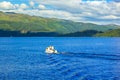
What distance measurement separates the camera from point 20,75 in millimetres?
56812

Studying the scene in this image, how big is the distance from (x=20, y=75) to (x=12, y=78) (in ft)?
11.8

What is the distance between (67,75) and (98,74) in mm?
5779

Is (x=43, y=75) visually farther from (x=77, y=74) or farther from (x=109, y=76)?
(x=109, y=76)

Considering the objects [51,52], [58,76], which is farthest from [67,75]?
[51,52]

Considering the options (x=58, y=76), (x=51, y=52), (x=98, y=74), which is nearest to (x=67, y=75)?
(x=58, y=76)

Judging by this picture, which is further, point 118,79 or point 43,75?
point 43,75

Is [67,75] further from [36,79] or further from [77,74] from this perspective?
[36,79]

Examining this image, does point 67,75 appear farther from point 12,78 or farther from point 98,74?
point 12,78

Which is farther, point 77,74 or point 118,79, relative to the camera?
point 77,74

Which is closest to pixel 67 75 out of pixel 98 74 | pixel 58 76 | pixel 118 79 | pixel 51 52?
pixel 58 76

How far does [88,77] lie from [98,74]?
4716 millimetres

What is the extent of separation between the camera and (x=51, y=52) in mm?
118125

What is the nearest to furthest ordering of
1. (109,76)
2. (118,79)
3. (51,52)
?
(118,79), (109,76), (51,52)

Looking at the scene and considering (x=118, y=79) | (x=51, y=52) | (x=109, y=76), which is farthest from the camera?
(x=51, y=52)
